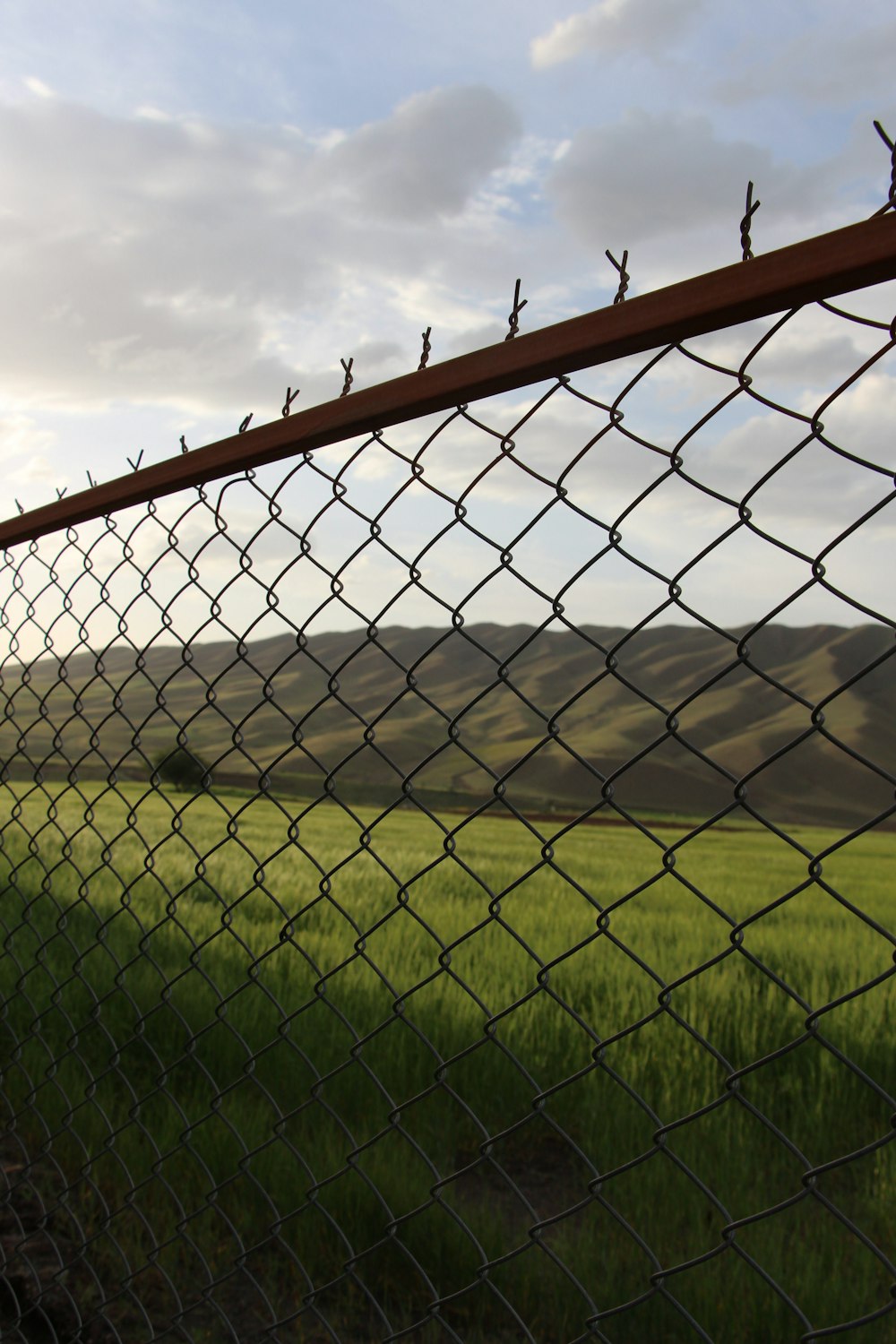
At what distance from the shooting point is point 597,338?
1409mm

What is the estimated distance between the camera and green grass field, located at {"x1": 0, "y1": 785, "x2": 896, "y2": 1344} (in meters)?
1.85

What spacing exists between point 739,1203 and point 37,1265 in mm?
1698

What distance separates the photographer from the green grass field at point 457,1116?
1848mm

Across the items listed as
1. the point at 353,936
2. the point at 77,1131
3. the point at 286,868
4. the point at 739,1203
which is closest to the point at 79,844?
the point at 286,868

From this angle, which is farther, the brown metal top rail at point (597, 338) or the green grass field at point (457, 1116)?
the green grass field at point (457, 1116)

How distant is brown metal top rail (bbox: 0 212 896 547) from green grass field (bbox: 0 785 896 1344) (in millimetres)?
688

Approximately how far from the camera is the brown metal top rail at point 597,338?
3.93 ft

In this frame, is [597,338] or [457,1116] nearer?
[597,338]

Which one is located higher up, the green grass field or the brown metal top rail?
the brown metal top rail

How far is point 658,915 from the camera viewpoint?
639 centimetres

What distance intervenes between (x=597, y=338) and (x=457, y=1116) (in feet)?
7.58

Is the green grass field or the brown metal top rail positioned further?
the green grass field

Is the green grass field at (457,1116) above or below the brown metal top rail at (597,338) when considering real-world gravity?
below

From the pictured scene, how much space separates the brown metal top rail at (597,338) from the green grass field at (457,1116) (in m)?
Result: 0.69
